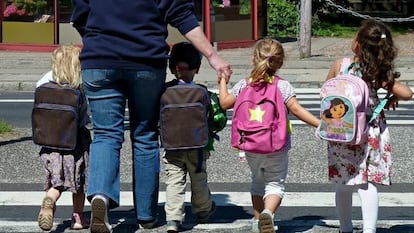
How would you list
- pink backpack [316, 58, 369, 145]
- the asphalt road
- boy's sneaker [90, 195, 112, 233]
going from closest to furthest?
pink backpack [316, 58, 369, 145] < boy's sneaker [90, 195, 112, 233] < the asphalt road

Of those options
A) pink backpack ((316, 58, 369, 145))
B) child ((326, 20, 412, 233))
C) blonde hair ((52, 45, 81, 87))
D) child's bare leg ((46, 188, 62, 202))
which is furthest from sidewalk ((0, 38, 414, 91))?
pink backpack ((316, 58, 369, 145))

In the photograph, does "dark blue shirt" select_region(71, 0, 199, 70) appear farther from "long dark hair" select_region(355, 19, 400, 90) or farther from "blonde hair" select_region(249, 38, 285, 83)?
"long dark hair" select_region(355, 19, 400, 90)

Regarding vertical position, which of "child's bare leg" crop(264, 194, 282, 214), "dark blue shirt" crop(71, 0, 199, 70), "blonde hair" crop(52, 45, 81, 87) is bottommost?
"child's bare leg" crop(264, 194, 282, 214)

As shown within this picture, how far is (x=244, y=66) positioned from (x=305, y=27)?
6.52 ft

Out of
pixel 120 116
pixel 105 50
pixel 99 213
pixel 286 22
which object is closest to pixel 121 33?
pixel 105 50

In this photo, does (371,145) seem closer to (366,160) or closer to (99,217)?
(366,160)

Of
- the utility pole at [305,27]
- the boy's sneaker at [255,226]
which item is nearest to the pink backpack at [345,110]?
the boy's sneaker at [255,226]

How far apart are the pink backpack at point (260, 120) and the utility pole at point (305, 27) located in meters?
15.3

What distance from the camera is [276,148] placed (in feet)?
18.5

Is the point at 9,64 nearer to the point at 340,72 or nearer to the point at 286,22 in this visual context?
the point at 286,22

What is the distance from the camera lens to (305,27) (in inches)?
830

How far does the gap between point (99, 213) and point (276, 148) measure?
1083 millimetres

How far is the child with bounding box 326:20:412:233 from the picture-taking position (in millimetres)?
5531

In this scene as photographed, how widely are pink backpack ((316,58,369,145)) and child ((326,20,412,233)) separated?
0.11 meters
